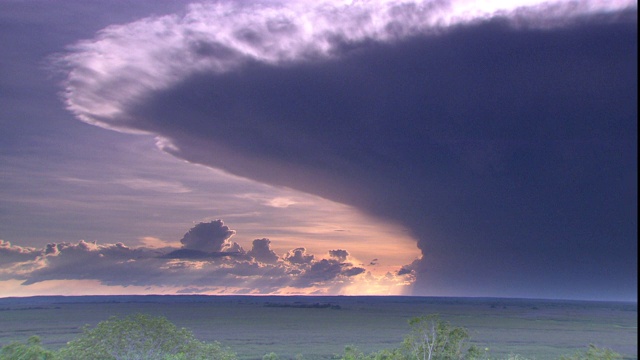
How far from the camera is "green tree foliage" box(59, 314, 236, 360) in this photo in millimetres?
19984

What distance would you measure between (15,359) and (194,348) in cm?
640

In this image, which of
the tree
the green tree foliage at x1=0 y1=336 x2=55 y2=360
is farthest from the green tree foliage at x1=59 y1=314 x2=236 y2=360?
the tree

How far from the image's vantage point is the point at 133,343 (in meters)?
20.3

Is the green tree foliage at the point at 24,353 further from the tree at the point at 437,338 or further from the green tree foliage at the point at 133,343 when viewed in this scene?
the tree at the point at 437,338

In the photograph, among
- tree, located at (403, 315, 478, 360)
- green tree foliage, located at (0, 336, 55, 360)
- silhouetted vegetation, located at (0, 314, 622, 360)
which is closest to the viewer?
green tree foliage, located at (0, 336, 55, 360)

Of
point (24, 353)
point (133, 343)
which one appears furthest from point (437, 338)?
point (24, 353)

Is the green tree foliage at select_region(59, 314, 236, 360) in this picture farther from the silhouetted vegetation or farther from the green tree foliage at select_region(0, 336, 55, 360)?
the green tree foliage at select_region(0, 336, 55, 360)

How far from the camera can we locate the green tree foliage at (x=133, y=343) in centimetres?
1998

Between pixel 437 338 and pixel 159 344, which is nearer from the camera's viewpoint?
pixel 437 338

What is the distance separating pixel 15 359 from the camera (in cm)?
1917

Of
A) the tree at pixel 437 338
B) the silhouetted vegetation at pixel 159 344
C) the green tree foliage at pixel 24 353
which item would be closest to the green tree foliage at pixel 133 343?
the silhouetted vegetation at pixel 159 344

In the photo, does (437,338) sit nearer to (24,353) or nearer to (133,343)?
(133,343)

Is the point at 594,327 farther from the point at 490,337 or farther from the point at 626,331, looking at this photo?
the point at 490,337

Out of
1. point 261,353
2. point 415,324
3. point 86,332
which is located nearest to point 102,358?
point 86,332
